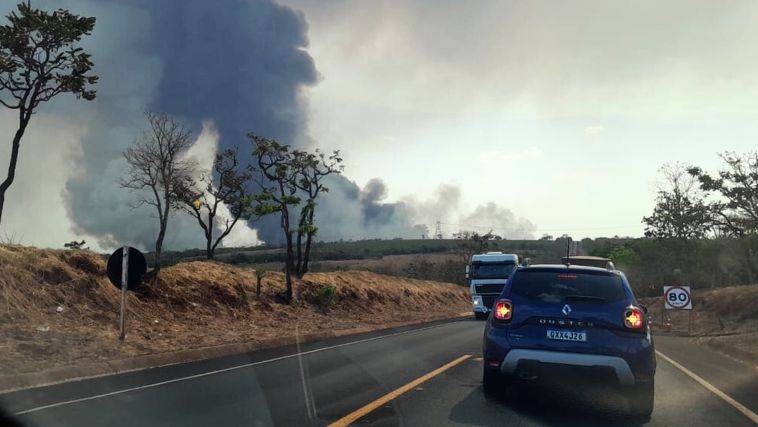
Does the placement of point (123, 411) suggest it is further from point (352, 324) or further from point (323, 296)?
point (323, 296)

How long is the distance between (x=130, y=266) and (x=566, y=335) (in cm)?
1026

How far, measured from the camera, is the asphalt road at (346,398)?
757 centimetres

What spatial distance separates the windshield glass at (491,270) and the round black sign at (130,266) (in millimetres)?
21463

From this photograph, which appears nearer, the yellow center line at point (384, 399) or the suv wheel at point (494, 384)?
the yellow center line at point (384, 399)

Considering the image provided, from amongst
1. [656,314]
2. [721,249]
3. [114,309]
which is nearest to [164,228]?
[114,309]

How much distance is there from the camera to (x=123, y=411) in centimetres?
790

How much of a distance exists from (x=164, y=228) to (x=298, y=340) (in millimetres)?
7173

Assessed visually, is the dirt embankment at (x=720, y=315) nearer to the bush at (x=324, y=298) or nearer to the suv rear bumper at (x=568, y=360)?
the bush at (x=324, y=298)

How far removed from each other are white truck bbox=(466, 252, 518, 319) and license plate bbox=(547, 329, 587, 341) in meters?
24.8

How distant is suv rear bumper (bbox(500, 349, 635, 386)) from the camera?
7902 mm

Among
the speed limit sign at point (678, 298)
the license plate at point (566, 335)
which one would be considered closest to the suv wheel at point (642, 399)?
the license plate at point (566, 335)

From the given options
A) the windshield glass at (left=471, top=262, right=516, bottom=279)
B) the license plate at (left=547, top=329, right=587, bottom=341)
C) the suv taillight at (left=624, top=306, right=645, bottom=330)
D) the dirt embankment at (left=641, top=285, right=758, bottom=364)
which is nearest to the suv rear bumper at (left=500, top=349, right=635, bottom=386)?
the license plate at (left=547, top=329, right=587, bottom=341)

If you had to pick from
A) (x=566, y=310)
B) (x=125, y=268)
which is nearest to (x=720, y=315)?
(x=566, y=310)

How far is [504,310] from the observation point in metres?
8.58
